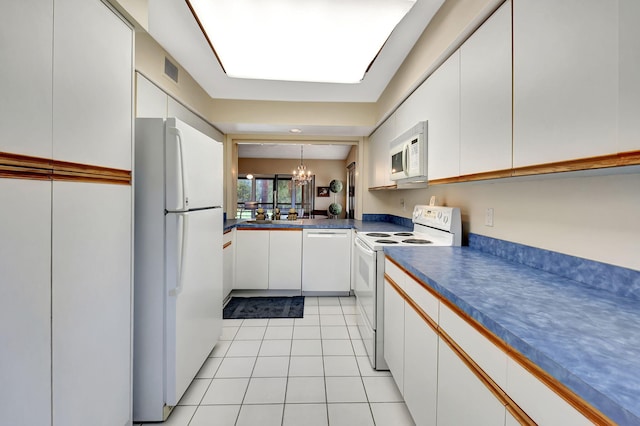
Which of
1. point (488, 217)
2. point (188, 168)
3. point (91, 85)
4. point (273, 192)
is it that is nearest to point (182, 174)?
point (188, 168)

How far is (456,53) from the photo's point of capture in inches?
64.1

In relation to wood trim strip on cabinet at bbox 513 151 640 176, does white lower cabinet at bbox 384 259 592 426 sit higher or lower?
lower

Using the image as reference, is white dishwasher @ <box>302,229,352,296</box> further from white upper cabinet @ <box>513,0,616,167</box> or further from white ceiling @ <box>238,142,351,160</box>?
white ceiling @ <box>238,142,351,160</box>

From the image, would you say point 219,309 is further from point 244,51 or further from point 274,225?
point 244,51

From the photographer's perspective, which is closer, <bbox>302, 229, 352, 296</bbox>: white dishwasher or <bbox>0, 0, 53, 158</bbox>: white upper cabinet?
<bbox>0, 0, 53, 158</bbox>: white upper cabinet

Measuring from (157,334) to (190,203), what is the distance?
0.76 metres

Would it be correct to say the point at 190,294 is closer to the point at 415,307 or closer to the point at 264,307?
the point at 415,307

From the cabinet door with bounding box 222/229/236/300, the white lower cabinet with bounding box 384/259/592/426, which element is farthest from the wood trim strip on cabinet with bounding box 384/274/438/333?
the cabinet door with bounding box 222/229/236/300

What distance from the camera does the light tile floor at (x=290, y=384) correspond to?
1619 mm

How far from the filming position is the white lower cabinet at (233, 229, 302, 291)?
3557 millimetres

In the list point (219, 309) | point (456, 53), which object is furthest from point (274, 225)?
point (456, 53)

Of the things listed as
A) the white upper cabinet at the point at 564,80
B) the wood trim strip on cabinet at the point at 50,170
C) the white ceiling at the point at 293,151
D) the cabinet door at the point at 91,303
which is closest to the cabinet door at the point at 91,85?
the wood trim strip on cabinet at the point at 50,170

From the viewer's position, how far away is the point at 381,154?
10.9ft

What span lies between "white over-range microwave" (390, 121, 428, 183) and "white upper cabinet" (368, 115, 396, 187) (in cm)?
42
